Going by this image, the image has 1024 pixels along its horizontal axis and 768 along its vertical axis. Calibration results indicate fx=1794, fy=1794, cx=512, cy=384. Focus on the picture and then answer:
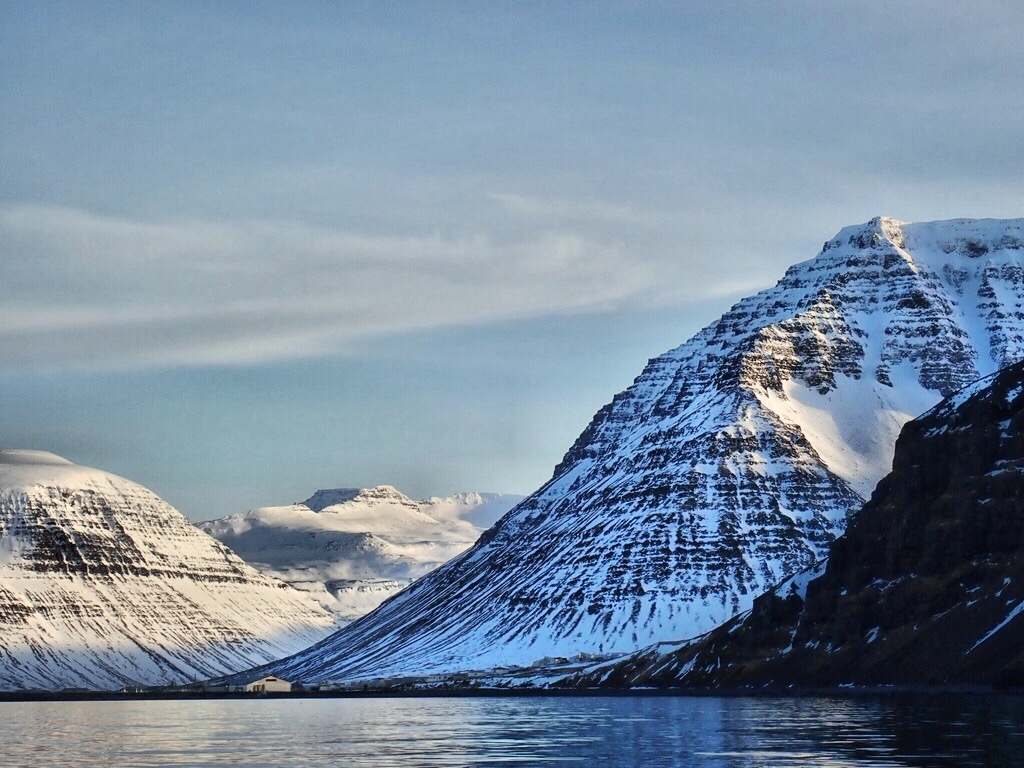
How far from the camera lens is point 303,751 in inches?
6314

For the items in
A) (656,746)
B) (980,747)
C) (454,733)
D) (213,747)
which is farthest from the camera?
(454,733)

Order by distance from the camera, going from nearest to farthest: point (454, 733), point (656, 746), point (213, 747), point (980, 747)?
point (980, 747)
point (656, 746)
point (213, 747)
point (454, 733)

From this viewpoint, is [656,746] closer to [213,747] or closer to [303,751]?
[303,751]

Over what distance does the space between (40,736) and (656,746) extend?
7777 centimetres

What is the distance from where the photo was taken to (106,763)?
146 metres

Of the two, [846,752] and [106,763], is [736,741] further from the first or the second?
[106,763]

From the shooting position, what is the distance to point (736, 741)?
532 ft

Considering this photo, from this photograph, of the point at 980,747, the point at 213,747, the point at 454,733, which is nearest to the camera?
the point at 980,747

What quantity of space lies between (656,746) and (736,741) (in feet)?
27.8

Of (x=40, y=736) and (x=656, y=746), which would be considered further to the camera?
(x=40, y=736)

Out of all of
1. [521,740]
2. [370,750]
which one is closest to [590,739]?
[521,740]

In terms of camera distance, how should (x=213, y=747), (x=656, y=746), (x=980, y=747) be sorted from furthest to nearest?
(x=213, y=747) < (x=656, y=746) < (x=980, y=747)

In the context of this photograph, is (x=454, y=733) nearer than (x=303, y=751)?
No

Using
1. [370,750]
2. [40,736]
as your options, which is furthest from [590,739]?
[40,736]
